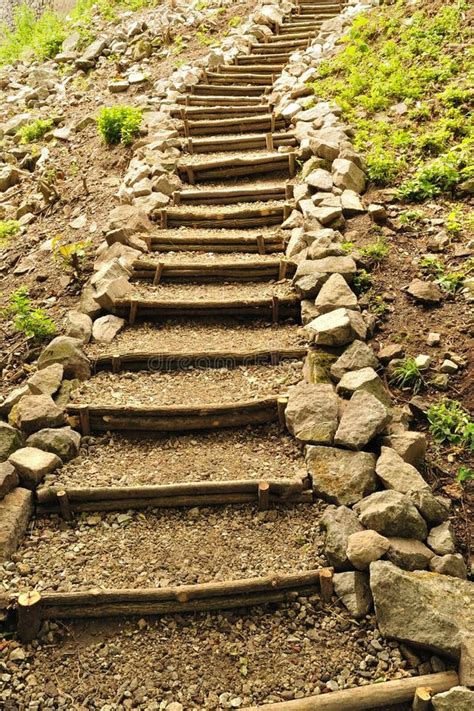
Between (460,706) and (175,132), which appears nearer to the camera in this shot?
(460,706)

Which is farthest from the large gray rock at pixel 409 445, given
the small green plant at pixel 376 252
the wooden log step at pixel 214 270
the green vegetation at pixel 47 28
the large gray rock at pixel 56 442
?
the green vegetation at pixel 47 28

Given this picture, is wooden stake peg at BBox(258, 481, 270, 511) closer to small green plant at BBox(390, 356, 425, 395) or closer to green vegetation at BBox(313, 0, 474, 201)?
small green plant at BBox(390, 356, 425, 395)

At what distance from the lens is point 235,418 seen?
15.8ft

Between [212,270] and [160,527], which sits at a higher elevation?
[212,270]

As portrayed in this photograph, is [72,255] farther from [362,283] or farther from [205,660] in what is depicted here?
[205,660]

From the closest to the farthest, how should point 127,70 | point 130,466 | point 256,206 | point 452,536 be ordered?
point 452,536, point 130,466, point 256,206, point 127,70

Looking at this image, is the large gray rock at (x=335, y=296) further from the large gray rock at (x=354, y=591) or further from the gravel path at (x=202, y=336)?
the large gray rock at (x=354, y=591)

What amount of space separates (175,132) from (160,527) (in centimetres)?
741

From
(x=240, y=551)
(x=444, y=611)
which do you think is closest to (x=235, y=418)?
(x=240, y=551)

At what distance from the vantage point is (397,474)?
12.7ft

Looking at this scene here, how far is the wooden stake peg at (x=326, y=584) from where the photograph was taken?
3.52 m

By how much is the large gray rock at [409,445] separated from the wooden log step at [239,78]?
939 cm

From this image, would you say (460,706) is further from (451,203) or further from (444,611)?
(451,203)

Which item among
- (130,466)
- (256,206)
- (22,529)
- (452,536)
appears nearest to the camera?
(452,536)
